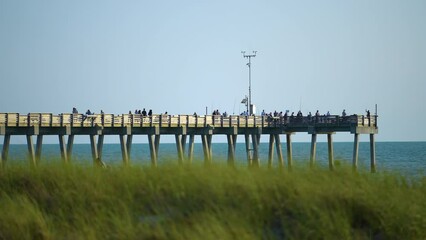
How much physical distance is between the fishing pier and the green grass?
2093cm


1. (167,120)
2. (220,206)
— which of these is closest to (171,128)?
(167,120)

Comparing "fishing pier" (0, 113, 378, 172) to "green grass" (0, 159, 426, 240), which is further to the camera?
"fishing pier" (0, 113, 378, 172)

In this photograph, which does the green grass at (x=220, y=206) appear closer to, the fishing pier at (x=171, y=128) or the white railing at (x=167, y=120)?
the fishing pier at (x=171, y=128)

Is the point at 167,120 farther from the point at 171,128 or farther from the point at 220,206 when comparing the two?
the point at 220,206

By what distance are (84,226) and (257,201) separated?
414cm

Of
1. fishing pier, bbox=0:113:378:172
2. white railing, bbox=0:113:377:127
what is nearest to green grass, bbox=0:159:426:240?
fishing pier, bbox=0:113:378:172

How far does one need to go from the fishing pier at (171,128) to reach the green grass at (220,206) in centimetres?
2093

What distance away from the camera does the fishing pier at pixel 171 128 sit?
4406 cm

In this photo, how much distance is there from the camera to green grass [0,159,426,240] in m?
17.7

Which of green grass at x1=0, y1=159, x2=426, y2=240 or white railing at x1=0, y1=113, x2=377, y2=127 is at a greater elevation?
white railing at x1=0, y1=113, x2=377, y2=127

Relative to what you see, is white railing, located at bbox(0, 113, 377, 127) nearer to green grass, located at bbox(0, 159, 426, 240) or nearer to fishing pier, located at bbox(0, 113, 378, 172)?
fishing pier, located at bbox(0, 113, 378, 172)

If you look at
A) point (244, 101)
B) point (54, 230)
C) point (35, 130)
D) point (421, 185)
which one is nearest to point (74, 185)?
point (54, 230)

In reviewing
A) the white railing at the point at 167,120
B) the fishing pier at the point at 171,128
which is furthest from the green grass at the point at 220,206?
the white railing at the point at 167,120

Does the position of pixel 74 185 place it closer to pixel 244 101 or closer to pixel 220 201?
pixel 220 201
